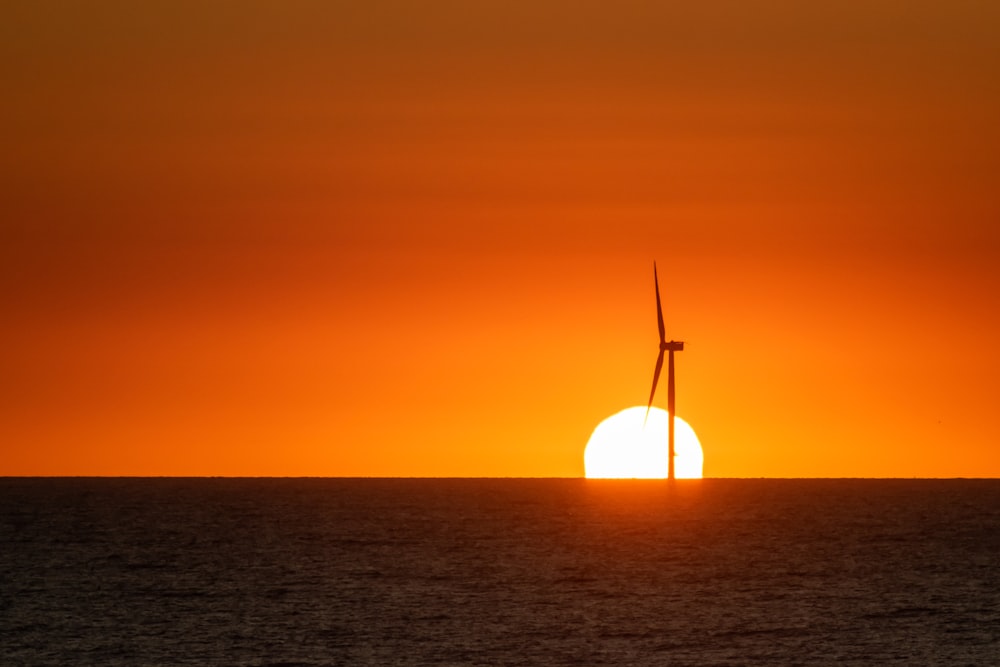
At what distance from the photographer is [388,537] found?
18312cm

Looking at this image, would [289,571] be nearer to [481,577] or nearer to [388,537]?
[481,577]

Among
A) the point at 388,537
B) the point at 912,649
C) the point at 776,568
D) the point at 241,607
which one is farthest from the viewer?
the point at 388,537

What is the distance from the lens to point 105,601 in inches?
4178

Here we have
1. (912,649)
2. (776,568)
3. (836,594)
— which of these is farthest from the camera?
(776,568)

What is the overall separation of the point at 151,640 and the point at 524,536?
104750mm

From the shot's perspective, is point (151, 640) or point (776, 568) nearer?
point (151, 640)

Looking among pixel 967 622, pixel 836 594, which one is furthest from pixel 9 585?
pixel 967 622

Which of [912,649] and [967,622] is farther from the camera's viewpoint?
[967,622]

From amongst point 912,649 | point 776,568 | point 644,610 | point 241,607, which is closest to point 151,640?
point 241,607

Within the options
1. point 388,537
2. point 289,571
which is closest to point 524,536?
point 388,537

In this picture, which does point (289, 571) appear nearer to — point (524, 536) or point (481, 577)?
point (481, 577)

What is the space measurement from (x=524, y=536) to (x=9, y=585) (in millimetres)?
80230

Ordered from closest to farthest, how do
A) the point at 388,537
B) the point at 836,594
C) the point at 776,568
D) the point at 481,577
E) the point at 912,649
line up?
the point at 912,649 → the point at 836,594 → the point at 481,577 → the point at 776,568 → the point at 388,537

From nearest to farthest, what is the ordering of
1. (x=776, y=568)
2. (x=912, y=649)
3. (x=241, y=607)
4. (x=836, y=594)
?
(x=912, y=649), (x=241, y=607), (x=836, y=594), (x=776, y=568)
